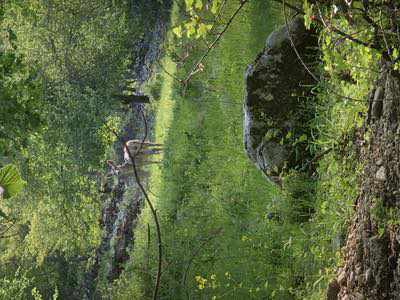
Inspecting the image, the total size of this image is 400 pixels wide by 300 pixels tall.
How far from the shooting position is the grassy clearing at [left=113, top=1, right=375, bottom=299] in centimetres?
645

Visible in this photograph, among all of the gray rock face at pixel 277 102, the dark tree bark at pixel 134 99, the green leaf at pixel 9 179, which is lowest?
the green leaf at pixel 9 179

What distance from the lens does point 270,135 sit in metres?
7.64

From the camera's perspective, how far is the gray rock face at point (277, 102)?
759 centimetres

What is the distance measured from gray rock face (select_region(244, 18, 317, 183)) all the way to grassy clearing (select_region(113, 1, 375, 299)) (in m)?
0.37

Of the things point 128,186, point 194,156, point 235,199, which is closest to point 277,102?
point 235,199

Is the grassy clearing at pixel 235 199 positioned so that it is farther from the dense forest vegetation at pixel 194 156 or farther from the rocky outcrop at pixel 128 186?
the rocky outcrop at pixel 128 186

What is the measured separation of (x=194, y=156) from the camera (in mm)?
11758

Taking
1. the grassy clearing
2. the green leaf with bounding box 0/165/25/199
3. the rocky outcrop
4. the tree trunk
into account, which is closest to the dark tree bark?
the rocky outcrop

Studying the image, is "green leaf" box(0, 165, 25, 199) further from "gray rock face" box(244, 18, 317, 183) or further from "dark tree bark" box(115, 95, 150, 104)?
"dark tree bark" box(115, 95, 150, 104)

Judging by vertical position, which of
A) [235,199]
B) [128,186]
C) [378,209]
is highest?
[128,186]

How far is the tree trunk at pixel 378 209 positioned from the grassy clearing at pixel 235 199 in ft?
1.27

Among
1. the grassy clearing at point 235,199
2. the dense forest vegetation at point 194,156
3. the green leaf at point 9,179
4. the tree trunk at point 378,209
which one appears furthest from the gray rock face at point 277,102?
the green leaf at point 9,179

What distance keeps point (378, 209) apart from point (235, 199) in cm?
500

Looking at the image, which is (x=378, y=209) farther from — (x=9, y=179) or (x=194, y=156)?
(x=194, y=156)
